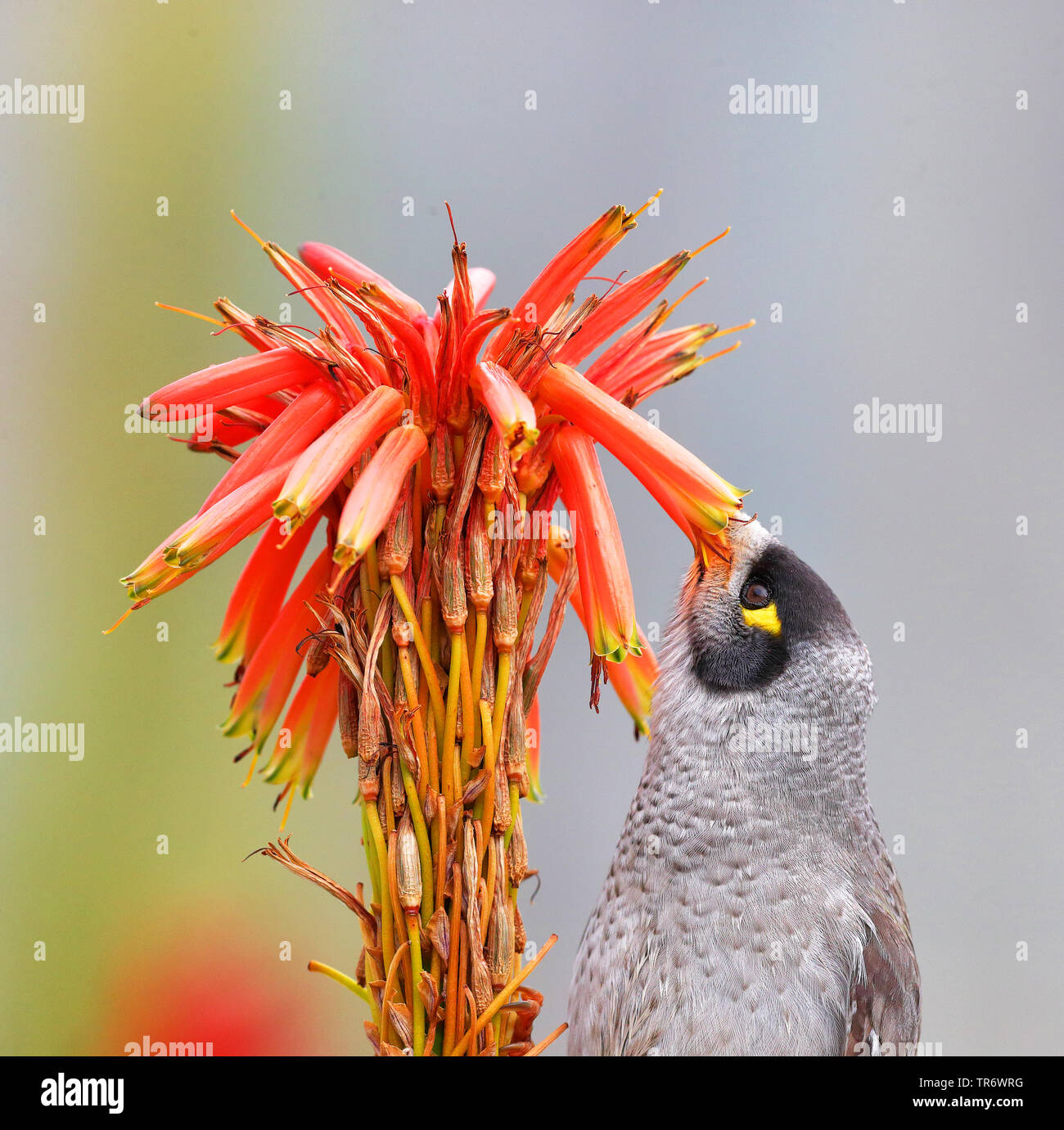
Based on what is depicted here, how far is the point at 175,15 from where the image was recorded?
146 centimetres

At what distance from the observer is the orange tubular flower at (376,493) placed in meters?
0.59

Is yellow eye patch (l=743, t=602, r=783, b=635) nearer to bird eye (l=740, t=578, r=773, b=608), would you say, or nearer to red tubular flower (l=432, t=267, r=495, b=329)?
bird eye (l=740, t=578, r=773, b=608)

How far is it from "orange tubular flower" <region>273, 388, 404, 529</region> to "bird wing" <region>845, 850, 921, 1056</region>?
26.3 inches

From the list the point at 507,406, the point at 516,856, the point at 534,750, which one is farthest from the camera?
the point at 534,750

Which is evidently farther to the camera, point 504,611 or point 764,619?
point 764,619

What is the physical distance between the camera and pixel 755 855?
91 cm

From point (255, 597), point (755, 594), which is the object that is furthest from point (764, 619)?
point (255, 597)

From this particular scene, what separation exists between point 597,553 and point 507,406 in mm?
131

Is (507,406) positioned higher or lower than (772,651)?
higher

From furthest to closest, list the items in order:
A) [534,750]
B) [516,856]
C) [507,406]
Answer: [534,750]
[516,856]
[507,406]

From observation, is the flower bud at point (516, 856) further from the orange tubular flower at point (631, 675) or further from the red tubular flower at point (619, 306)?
the red tubular flower at point (619, 306)

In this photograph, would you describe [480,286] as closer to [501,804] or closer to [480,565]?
[480,565]

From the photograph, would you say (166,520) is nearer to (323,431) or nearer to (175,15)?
(175,15)

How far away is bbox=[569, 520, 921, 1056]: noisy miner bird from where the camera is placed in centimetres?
89
